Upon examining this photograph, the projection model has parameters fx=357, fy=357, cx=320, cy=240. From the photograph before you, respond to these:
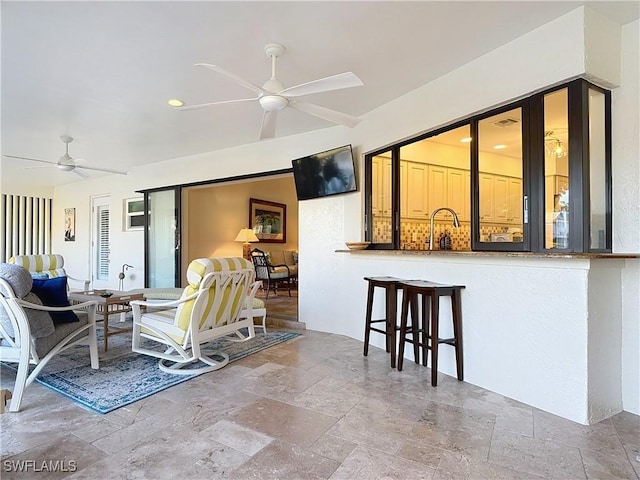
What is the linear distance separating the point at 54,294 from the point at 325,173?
3065 mm

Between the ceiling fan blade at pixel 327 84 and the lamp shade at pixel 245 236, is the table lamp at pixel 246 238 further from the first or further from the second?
the ceiling fan blade at pixel 327 84

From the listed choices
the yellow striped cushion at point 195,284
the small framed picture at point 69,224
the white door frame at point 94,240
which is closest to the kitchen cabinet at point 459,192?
the yellow striped cushion at point 195,284

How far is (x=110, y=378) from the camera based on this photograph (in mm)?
3006

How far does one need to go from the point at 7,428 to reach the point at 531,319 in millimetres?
3466

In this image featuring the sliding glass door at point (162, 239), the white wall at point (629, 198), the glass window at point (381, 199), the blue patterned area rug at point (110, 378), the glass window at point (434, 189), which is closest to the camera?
the white wall at point (629, 198)

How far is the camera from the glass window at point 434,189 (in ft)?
15.0

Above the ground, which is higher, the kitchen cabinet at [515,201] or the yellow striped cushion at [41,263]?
the kitchen cabinet at [515,201]

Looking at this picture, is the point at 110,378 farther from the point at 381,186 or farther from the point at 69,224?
the point at 69,224

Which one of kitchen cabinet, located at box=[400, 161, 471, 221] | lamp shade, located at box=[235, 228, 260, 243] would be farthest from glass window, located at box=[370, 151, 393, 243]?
lamp shade, located at box=[235, 228, 260, 243]

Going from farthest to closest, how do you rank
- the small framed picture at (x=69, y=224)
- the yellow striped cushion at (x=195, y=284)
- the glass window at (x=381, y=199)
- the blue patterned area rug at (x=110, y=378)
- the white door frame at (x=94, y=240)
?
the small framed picture at (x=69, y=224), the white door frame at (x=94, y=240), the glass window at (x=381, y=199), the yellow striped cushion at (x=195, y=284), the blue patterned area rug at (x=110, y=378)

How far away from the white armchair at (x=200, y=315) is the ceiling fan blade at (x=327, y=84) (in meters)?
1.55

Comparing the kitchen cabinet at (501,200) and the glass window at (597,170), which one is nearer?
the glass window at (597,170)

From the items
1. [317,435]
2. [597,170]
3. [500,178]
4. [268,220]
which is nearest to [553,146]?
[597,170]

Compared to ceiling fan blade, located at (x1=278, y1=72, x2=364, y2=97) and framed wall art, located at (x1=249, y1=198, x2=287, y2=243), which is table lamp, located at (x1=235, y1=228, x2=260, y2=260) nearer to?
framed wall art, located at (x1=249, y1=198, x2=287, y2=243)
